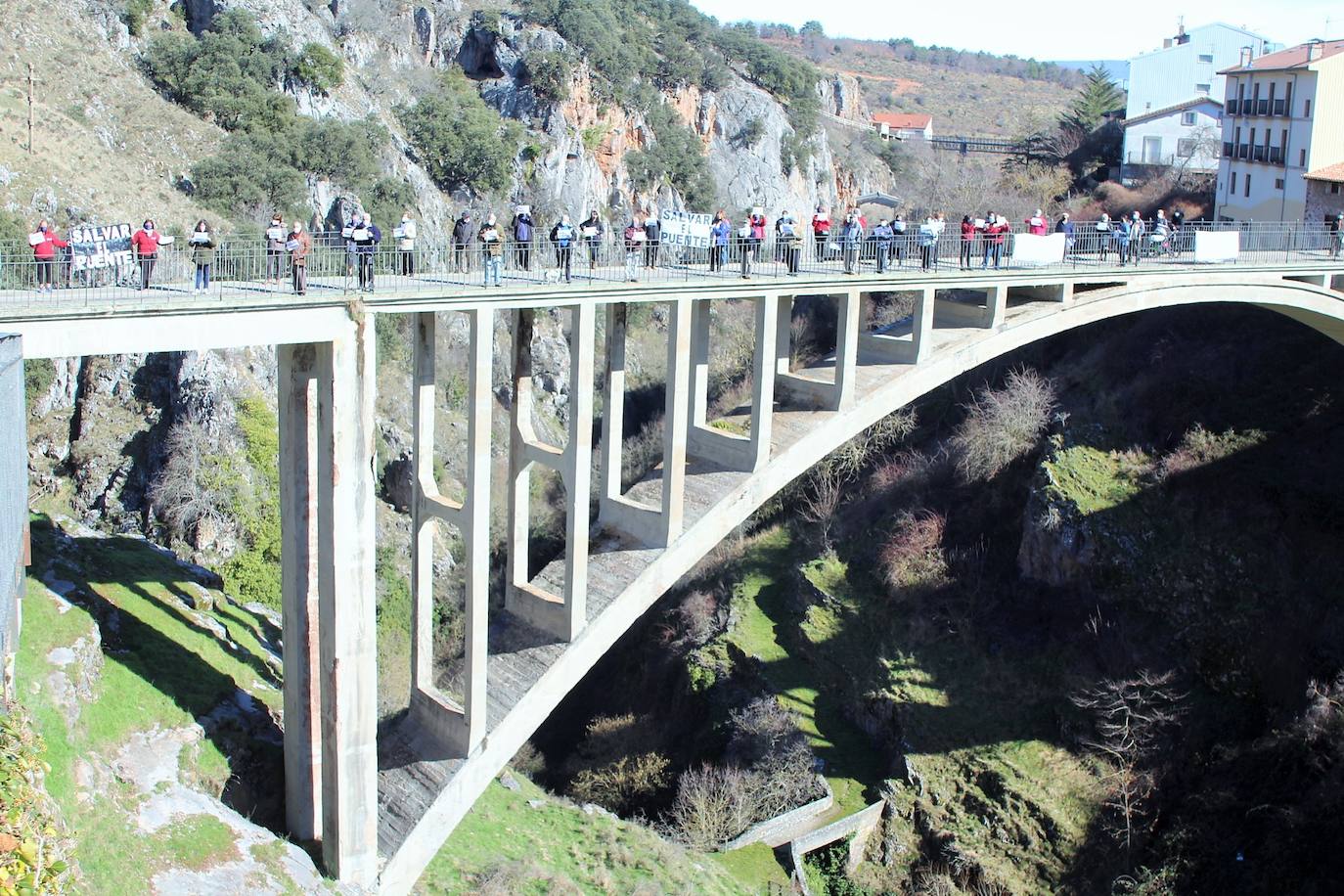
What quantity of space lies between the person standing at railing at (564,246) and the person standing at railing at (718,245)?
235cm

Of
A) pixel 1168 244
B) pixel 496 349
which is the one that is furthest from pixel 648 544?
pixel 496 349

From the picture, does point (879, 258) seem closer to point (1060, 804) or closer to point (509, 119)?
point (1060, 804)

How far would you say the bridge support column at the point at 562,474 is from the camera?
726 inches

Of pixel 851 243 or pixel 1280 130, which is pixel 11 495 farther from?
pixel 1280 130

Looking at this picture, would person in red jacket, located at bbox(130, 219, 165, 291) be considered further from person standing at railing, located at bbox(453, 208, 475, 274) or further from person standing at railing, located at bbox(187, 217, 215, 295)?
person standing at railing, located at bbox(453, 208, 475, 274)

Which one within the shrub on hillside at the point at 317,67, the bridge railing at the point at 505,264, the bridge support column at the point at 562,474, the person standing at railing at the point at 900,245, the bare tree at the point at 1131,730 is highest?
the shrub on hillside at the point at 317,67

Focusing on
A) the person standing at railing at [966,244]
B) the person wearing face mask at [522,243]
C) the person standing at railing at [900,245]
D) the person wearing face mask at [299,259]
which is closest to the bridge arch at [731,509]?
the person standing at railing at [966,244]

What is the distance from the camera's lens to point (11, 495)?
15.7 meters

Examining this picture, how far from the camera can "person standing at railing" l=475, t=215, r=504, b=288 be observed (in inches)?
727

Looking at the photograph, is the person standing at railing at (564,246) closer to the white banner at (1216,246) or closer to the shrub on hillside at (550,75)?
the white banner at (1216,246)

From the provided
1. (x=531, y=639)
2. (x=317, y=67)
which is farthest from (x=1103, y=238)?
(x=317, y=67)

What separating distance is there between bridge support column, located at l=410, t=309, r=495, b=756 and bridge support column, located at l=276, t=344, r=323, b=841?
4.87 feet

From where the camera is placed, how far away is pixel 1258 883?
907 inches

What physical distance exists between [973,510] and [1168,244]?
9.33m
